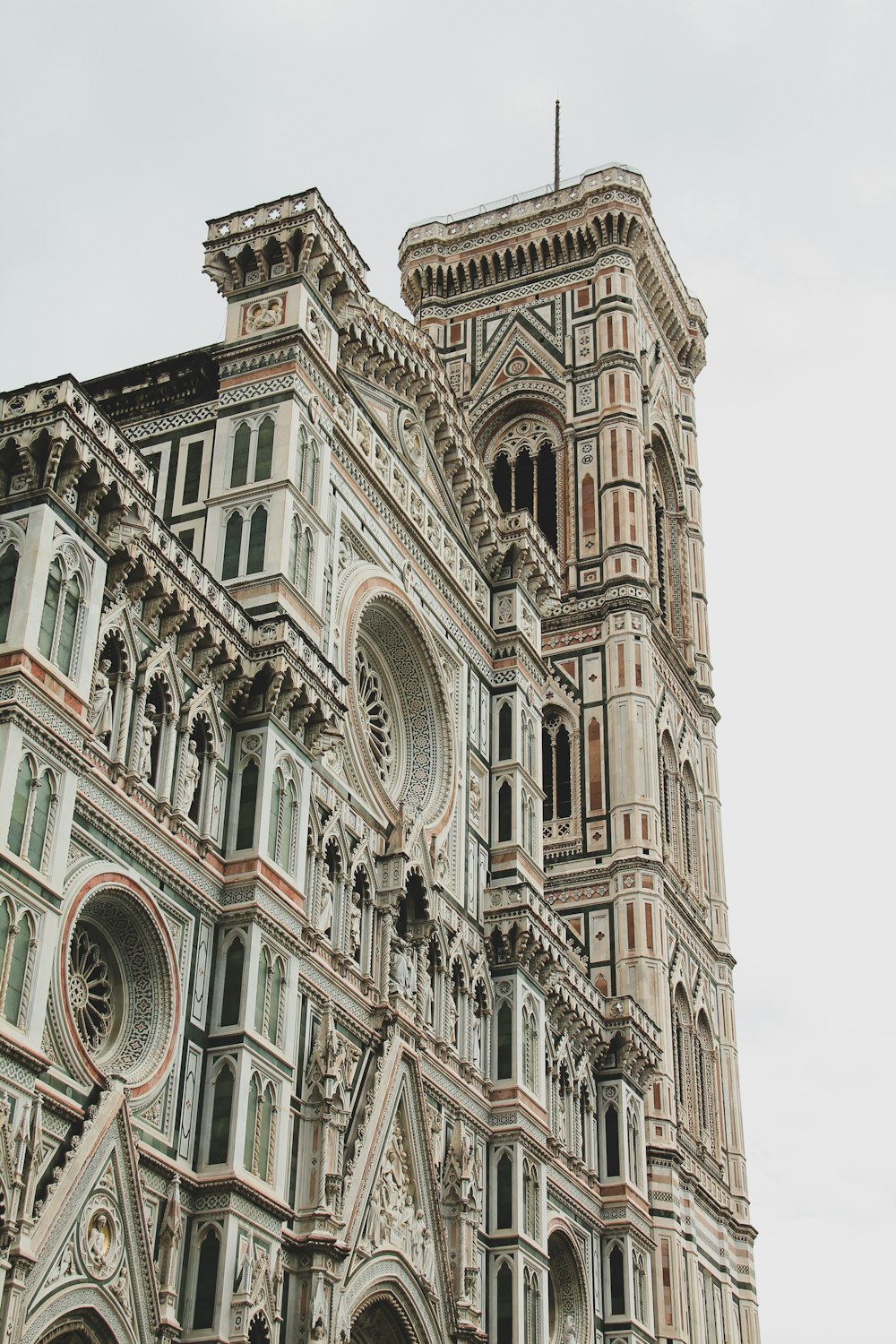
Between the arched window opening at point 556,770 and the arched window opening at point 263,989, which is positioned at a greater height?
the arched window opening at point 556,770

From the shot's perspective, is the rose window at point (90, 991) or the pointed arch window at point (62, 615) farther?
the rose window at point (90, 991)

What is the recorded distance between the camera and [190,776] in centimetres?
2128

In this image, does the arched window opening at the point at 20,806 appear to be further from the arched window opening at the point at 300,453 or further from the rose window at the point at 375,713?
the rose window at the point at 375,713

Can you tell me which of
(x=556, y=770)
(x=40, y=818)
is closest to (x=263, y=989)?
(x=40, y=818)

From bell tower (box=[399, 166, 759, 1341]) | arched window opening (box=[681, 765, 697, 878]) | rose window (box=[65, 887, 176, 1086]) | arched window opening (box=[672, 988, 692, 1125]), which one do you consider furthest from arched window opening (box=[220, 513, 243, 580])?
arched window opening (box=[681, 765, 697, 878])

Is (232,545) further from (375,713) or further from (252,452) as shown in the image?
(375,713)

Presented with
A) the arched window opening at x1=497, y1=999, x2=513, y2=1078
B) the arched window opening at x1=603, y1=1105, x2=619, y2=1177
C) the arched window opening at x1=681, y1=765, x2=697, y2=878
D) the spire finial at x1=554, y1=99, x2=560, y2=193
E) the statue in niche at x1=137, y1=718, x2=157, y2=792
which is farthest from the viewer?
the spire finial at x1=554, y1=99, x2=560, y2=193

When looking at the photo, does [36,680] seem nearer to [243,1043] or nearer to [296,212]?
[243,1043]

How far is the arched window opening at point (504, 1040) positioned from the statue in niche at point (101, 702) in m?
10.3

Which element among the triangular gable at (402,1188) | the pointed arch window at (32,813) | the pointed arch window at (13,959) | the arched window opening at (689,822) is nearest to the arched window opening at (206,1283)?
the triangular gable at (402,1188)

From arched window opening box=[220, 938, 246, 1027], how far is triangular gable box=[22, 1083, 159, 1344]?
7.86ft

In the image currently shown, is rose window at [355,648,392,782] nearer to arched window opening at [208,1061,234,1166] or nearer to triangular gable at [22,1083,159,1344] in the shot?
arched window opening at [208,1061,234,1166]

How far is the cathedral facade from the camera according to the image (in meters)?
18.4

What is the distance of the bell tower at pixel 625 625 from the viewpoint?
125ft
